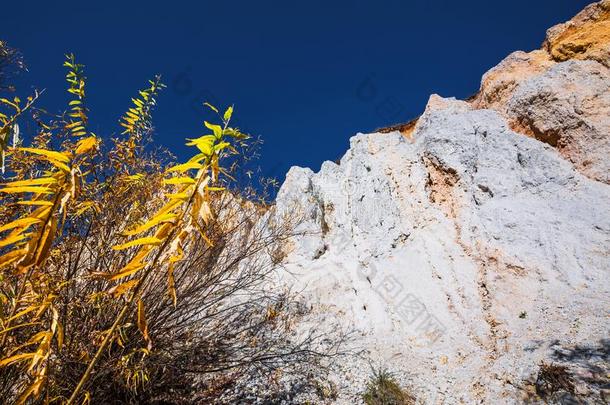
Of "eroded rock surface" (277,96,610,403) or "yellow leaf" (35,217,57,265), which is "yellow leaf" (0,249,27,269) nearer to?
"yellow leaf" (35,217,57,265)

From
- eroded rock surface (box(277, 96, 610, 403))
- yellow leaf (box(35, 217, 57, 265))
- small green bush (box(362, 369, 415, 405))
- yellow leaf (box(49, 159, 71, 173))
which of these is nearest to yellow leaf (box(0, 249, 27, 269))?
yellow leaf (box(35, 217, 57, 265))

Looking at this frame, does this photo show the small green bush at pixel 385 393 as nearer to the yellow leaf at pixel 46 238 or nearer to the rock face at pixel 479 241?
the rock face at pixel 479 241

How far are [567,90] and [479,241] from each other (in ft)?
15.7

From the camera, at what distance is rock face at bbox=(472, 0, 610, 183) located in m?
7.19

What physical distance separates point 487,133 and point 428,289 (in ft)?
15.2

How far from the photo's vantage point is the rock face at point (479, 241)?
4711mm

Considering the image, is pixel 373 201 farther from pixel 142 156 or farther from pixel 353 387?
pixel 142 156

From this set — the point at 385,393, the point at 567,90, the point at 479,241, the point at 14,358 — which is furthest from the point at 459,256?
the point at 14,358

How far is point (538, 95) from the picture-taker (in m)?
8.31

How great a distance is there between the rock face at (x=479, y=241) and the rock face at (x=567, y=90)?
0.12ft

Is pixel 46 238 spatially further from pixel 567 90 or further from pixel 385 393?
pixel 567 90

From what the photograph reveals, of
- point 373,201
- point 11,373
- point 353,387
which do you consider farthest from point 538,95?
point 11,373

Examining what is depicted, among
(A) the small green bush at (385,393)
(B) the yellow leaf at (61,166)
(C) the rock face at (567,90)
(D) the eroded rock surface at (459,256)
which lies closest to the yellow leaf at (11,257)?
(B) the yellow leaf at (61,166)

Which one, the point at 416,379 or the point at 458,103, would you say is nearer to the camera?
the point at 416,379
